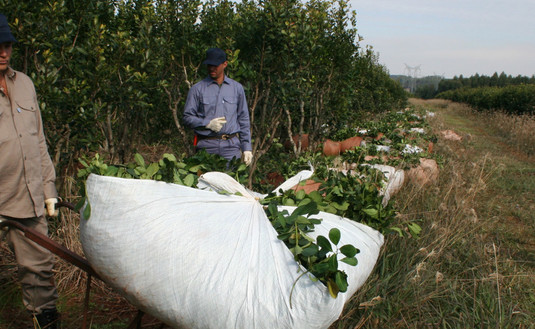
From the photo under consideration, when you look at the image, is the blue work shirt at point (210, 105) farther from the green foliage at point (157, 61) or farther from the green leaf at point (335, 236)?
the green leaf at point (335, 236)

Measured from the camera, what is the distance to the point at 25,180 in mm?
2168

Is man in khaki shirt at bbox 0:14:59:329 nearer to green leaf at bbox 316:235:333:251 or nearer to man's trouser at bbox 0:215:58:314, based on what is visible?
man's trouser at bbox 0:215:58:314

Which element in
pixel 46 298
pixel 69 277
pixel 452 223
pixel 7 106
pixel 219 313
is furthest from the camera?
pixel 452 223

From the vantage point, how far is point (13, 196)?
2131 millimetres

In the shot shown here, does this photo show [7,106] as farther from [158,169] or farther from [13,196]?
[158,169]

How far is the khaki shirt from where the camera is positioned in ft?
6.84

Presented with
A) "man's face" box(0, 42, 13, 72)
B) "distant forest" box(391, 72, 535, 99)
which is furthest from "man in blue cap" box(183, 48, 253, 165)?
"distant forest" box(391, 72, 535, 99)

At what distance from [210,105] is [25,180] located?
1.91 m

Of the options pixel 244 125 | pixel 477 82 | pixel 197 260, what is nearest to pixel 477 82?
pixel 477 82

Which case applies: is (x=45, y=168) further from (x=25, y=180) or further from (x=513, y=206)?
(x=513, y=206)

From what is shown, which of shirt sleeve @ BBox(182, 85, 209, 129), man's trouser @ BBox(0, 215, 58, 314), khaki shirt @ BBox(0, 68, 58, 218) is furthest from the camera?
shirt sleeve @ BBox(182, 85, 209, 129)

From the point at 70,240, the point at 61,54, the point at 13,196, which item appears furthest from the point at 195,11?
the point at 13,196

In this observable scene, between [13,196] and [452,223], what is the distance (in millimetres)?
3084

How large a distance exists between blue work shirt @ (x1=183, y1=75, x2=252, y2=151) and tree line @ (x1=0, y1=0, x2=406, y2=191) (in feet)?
1.41
